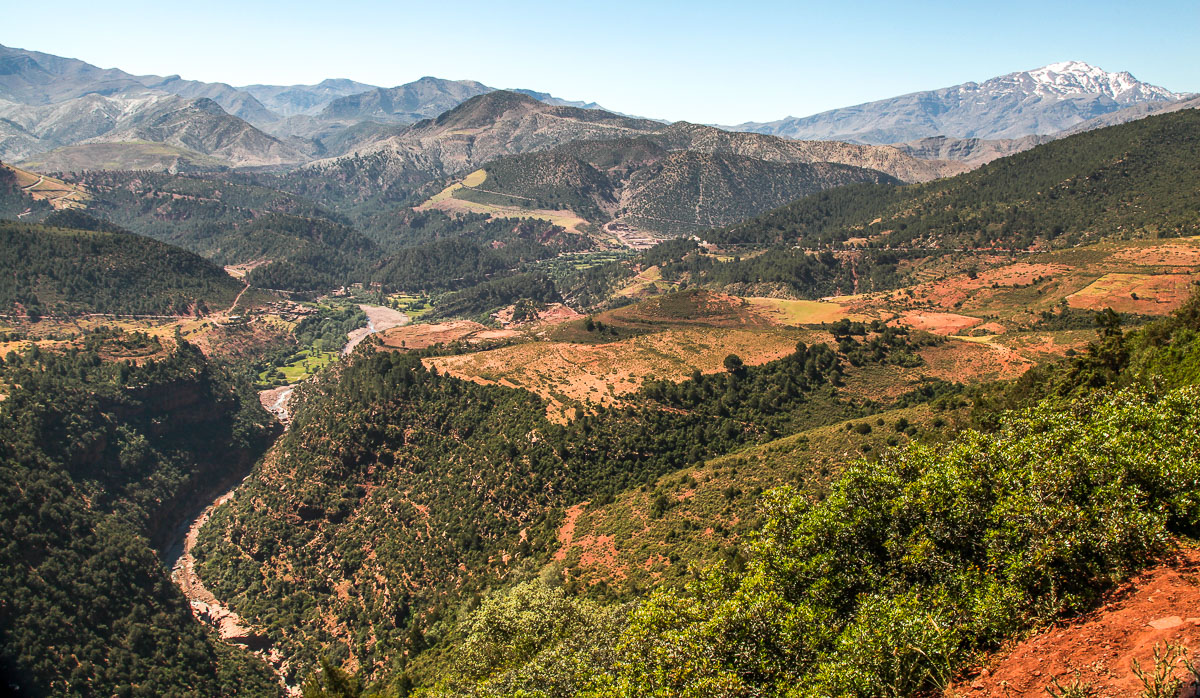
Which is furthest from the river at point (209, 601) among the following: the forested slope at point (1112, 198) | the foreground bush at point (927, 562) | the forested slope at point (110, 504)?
the forested slope at point (1112, 198)

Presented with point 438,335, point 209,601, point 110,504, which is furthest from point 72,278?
point 209,601

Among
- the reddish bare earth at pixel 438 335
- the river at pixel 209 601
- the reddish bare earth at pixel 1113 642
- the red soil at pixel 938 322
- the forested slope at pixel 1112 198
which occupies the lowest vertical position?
the river at pixel 209 601

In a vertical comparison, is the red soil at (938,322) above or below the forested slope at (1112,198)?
below

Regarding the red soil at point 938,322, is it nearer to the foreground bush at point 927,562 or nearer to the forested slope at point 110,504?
the foreground bush at point 927,562

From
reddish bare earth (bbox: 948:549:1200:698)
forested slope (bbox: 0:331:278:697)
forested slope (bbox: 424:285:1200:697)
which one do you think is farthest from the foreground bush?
forested slope (bbox: 0:331:278:697)

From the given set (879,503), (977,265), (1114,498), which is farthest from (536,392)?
(977,265)

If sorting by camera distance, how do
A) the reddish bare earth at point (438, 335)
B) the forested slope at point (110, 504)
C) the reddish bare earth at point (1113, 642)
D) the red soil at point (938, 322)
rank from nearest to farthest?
the reddish bare earth at point (1113, 642) < the forested slope at point (110, 504) < the red soil at point (938, 322) < the reddish bare earth at point (438, 335)

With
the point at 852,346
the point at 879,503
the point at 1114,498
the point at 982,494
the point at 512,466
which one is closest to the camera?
the point at 1114,498

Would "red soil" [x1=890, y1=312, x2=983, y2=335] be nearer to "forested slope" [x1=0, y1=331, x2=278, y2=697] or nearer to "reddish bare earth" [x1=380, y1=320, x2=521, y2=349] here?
"reddish bare earth" [x1=380, y1=320, x2=521, y2=349]

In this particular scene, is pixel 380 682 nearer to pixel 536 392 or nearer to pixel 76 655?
pixel 76 655
